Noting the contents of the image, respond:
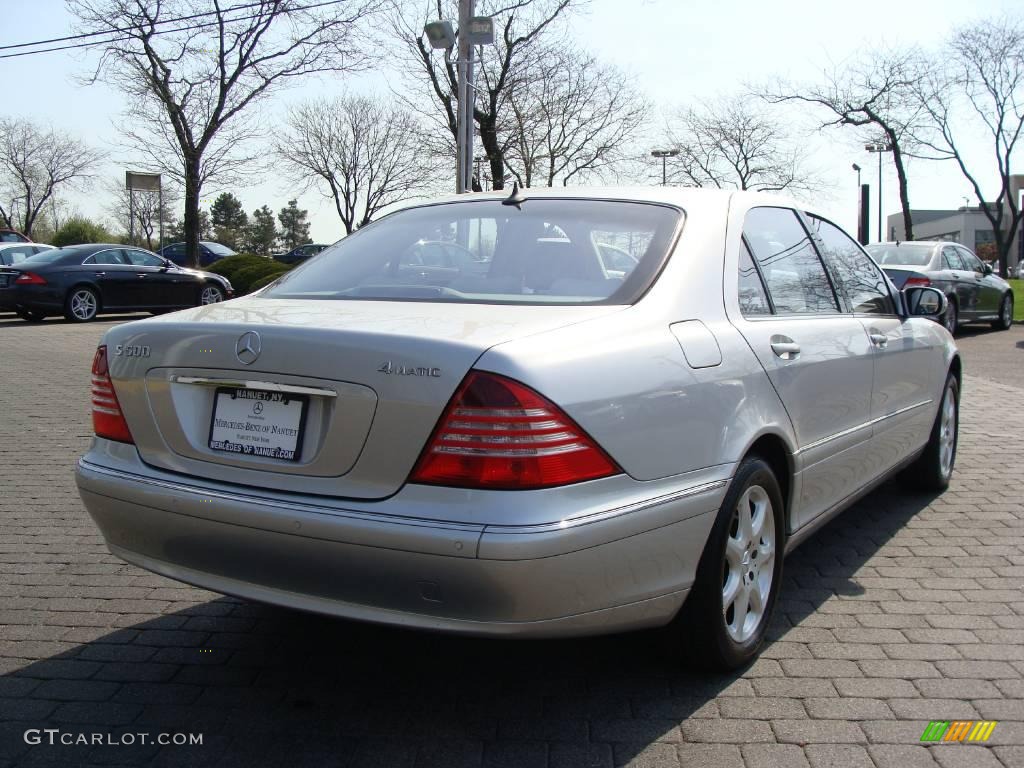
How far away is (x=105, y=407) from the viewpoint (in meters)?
3.13

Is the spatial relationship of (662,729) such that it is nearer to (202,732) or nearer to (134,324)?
(202,732)

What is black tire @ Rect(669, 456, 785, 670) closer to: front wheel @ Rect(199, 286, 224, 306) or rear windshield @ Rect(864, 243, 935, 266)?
rear windshield @ Rect(864, 243, 935, 266)

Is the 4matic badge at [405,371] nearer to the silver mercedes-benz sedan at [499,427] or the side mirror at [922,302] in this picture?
the silver mercedes-benz sedan at [499,427]

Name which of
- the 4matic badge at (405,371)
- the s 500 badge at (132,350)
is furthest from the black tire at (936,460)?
the s 500 badge at (132,350)

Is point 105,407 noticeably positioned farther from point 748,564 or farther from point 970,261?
point 970,261

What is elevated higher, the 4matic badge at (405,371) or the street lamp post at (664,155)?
the street lamp post at (664,155)

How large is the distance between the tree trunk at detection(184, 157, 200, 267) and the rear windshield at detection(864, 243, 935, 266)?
18.9 m

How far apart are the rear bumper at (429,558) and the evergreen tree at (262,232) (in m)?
Answer: 87.8

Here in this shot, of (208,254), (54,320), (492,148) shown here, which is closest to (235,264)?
(54,320)

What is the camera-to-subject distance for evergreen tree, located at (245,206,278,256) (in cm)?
9104

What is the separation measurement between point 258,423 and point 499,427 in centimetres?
73

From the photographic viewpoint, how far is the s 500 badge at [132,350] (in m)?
2.98

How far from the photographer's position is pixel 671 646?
311 centimetres

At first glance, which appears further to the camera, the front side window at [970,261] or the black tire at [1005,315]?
the black tire at [1005,315]
